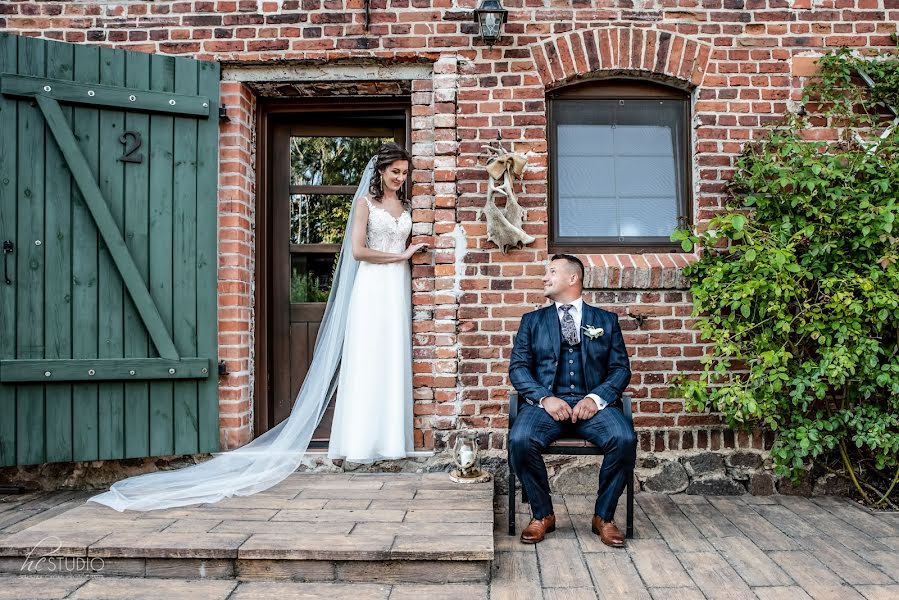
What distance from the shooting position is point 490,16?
3.96 metres

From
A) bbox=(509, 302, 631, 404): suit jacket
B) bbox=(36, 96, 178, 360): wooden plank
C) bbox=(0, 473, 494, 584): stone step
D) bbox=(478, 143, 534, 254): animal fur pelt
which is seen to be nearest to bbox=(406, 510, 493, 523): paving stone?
bbox=(0, 473, 494, 584): stone step

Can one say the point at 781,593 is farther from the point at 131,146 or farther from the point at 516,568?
the point at 131,146

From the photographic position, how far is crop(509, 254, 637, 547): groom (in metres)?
3.21

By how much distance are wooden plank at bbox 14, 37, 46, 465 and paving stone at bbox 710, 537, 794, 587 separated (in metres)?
3.85

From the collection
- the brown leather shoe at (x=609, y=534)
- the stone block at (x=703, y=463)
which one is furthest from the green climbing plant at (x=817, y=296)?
the brown leather shoe at (x=609, y=534)

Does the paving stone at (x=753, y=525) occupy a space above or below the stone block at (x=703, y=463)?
below

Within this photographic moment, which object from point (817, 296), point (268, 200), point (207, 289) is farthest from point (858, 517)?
point (268, 200)

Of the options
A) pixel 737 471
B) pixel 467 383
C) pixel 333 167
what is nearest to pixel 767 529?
pixel 737 471

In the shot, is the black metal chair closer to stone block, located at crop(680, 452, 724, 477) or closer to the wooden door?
stone block, located at crop(680, 452, 724, 477)

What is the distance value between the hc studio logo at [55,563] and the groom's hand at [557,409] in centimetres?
220

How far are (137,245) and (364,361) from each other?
1.56 m

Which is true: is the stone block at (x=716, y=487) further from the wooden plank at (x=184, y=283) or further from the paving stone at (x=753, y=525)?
the wooden plank at (x=184, y=283)

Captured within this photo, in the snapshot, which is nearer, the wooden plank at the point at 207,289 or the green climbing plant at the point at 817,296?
the green climbing plant at the point at 817,296

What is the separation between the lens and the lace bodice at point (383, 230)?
4117mm
